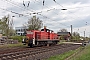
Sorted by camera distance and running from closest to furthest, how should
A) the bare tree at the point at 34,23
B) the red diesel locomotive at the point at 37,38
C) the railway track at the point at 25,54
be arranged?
the railway track at the point at 25,54, the red diesel locomotive at the point at 37,38, the bare tree at the point at 34,23

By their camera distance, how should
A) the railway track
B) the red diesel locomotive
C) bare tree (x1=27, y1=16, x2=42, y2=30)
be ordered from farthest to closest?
bare tree (x1=27, y1=16, x2=42, y2=30), the red diesel locomotive, the railway track

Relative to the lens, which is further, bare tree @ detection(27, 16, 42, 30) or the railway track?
bare tree @ detection(27, 16, 42, 30)

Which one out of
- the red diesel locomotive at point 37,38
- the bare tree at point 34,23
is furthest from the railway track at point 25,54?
the bare tree at point 34,23

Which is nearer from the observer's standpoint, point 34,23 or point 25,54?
point 25,54

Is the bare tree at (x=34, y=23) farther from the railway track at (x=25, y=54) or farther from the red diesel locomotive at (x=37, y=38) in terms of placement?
the railway track at (x=25, y=54)

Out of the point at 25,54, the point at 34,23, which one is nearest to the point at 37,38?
the point at 25,54

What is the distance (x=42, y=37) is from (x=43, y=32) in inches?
57.5

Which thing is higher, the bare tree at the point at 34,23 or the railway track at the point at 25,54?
the bare tree at the point at 34,23

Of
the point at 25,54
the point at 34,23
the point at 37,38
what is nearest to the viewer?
the point at 25,54

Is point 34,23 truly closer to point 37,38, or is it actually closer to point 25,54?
point 37,38

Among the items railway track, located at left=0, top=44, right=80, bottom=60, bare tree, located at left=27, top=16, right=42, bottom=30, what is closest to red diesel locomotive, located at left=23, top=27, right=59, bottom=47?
railway track, located at left=0, top=44, right=80, bottom=60

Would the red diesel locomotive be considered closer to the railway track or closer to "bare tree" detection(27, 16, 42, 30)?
the railway track

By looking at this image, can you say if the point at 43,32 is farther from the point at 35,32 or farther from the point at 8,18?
the point at 8,18

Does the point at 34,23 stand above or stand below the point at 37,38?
above
